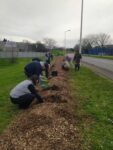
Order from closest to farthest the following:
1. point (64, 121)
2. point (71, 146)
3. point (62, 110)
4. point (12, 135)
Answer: point (71, 146) < point (12, 135) < point (64, 121) < point (62, 110)

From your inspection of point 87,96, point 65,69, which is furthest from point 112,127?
point 65,69

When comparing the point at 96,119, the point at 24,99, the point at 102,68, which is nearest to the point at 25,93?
the point at 24,99

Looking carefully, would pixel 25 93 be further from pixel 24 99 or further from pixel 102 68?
pixel 102 68

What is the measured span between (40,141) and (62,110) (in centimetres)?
234

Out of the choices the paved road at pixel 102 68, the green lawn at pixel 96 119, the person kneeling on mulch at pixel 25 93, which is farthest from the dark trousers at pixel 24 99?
the paved road at pixel 102 68

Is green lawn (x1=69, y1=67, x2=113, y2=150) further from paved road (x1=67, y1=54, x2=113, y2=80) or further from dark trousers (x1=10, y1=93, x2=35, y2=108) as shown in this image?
paved road (x1=67, y1=54, x2=113, y2=80)

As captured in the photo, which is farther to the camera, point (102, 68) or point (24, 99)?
point (102, 68)

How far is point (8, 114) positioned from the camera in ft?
27.9

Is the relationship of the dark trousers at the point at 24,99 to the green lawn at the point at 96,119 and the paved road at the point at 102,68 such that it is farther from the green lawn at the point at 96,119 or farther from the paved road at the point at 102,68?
the paved road at the point at 102,68

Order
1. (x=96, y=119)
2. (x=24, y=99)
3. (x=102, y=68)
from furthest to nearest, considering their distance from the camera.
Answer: (x=102, y=68), (x=24, y=99), (x=96, y=119)

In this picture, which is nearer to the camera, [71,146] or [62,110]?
[71,146]

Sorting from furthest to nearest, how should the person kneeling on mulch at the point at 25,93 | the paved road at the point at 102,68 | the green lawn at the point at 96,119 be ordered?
the paved road at the point at 102,68, the person kneeling on mulch at the point at 25,93, the green lawn at the point at 96,119

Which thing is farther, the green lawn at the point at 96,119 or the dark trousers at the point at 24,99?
the dark trousers at the point at 24,99

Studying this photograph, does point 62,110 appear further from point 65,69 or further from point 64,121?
point 65,69
